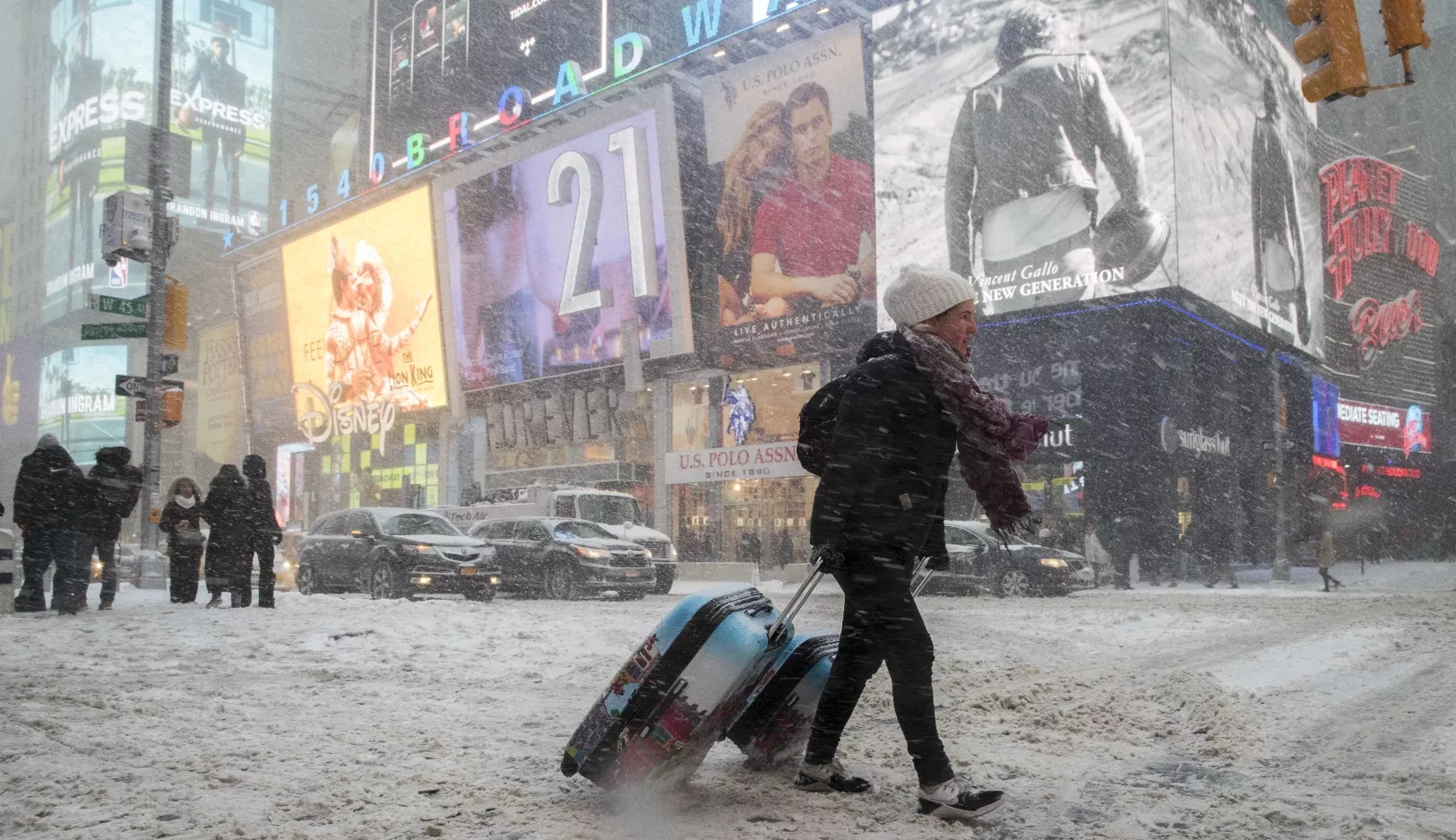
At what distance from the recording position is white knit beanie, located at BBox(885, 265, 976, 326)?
326 centimetres

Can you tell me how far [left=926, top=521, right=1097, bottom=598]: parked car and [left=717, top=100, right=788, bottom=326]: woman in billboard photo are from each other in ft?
42.3

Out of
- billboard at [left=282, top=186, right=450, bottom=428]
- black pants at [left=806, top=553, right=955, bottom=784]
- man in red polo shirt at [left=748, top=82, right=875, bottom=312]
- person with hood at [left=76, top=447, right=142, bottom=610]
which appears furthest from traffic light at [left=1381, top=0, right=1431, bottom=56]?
billboard at [left=282, top=186, right=450, bottom=428]

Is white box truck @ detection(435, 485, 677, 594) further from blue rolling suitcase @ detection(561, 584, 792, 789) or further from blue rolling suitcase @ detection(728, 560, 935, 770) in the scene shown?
blue rolling suitcase @ detection(561, 584, 792, 789)

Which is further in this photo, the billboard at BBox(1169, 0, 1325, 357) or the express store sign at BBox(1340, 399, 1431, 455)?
the express store sign at BBox(1340, 399, 1431, 455)

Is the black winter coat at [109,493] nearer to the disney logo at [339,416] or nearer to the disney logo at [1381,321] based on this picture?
the disney logo at [339,416]

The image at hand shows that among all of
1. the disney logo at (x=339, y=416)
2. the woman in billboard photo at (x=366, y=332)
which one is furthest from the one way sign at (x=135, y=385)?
the disney logo at (x=339, y=416)

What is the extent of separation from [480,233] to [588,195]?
6574mm

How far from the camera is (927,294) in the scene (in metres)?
3.26

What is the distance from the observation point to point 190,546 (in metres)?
11.4

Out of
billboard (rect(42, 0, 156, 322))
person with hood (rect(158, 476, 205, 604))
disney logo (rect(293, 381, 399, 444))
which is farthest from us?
billboard (rect(42, 0, 156, 322))

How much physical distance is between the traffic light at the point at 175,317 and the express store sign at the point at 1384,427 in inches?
1387

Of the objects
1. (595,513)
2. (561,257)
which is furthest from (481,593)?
(561,257)

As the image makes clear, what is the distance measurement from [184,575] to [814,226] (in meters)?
19.8

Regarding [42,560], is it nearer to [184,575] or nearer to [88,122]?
[184,575]
